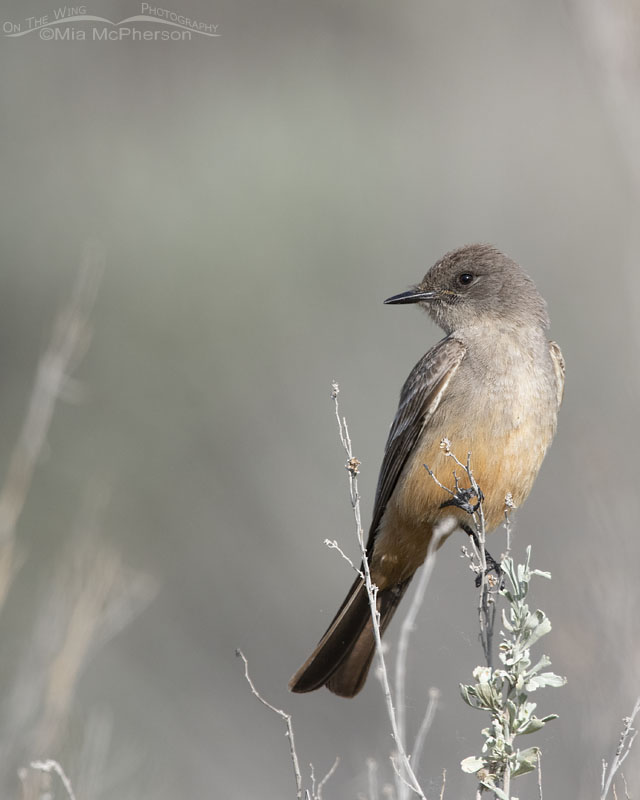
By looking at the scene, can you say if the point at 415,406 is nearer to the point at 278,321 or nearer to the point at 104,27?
the point at 278,321

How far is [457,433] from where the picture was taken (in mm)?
4723

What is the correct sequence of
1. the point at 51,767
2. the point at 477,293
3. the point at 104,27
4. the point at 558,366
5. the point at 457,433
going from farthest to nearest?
1. the point at 104,27
2. the point at 477,293
3. the point at 558,366
4. the point at 457,433
5. the point at 51,767

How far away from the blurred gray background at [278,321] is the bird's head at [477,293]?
1345 mm

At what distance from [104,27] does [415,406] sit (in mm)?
8738

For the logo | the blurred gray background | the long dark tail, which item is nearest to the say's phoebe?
the long dark tail

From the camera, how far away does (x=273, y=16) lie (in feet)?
45.0

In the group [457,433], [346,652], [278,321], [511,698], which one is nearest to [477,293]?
[457,433]

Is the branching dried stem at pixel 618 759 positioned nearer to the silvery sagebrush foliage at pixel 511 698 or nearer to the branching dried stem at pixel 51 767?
the silvery sagebrush foliage at pixel 511 698

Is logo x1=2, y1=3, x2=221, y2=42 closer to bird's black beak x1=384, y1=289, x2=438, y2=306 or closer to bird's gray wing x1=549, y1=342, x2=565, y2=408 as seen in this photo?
bird's black beak x1=384, y1=289, x2=438, y2=306

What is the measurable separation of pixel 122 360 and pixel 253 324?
137 centimetres

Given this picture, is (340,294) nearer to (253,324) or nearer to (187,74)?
(253,324)

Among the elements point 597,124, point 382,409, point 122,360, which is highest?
point 597,124

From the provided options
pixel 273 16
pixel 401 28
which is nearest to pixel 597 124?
pixel 401 28

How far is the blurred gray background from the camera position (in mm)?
7836
